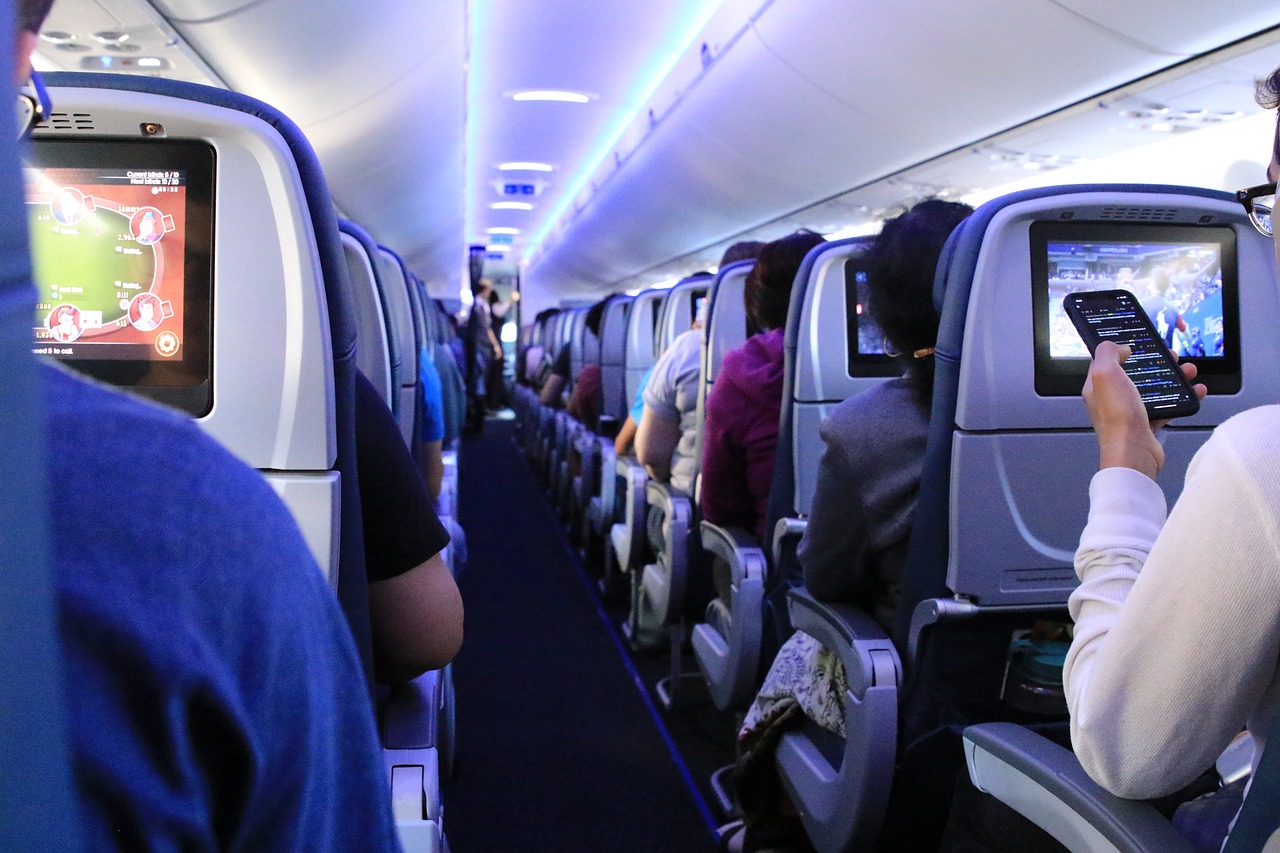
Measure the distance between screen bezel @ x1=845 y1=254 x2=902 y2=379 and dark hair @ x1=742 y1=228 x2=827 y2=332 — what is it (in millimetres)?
306

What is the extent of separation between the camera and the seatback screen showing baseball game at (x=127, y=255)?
3.85 feet

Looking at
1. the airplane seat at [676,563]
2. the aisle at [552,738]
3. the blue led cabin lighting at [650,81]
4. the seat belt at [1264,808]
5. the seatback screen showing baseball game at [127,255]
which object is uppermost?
the blue led cabin lighting at [650,81]

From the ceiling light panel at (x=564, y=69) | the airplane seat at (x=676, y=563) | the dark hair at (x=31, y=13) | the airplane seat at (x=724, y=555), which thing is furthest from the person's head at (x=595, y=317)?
the dark hair at (x=31, y=13)

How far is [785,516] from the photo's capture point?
9.55 feet

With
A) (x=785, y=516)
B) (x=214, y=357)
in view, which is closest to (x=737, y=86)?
(x=785, y=516)

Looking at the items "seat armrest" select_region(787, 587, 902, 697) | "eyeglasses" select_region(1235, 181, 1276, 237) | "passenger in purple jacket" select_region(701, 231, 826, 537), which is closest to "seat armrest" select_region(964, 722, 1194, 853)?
"seat armrest" select_region(787, 587, 902, 697)

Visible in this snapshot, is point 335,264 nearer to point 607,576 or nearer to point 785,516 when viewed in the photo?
point 785,516

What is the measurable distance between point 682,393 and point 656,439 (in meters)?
0.22

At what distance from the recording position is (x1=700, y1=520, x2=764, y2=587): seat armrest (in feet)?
9.45

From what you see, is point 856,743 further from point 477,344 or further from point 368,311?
point 477,344

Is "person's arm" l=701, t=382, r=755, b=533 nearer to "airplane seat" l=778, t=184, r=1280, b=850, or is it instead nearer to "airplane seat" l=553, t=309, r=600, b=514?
"airplane seat" l=778, t=184, r=1280, b=850

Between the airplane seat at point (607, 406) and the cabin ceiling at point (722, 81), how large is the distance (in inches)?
61.0

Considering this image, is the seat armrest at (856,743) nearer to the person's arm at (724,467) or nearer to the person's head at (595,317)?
the person's arm at (724,467)

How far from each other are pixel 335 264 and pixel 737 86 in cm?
547
